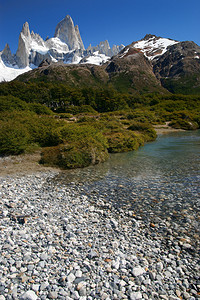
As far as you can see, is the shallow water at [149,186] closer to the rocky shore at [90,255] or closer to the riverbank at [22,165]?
the rocky shore at [90,255]

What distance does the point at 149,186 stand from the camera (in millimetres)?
12336

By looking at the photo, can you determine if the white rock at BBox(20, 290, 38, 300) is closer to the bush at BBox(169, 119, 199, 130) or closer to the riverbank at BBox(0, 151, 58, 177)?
the riverbank at BBox(0, 151, 58, 177)

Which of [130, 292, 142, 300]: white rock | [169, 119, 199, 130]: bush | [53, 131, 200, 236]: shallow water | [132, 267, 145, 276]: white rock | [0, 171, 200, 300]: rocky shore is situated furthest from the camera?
[169, 119, 199, 130]: bush

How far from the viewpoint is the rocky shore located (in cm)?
505

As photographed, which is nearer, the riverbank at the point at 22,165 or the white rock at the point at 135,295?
the white rock at the point at 135,295

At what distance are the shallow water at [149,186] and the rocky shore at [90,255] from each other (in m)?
0.93

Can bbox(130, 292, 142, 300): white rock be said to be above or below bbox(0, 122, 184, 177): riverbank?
below

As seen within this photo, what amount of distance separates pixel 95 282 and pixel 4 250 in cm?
337

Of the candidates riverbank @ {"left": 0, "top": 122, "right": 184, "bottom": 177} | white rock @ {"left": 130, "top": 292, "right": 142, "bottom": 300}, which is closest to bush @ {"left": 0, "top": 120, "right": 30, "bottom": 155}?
riverbank @ {"left": 0, "top": 122, "right": 184, "bottom": 177}

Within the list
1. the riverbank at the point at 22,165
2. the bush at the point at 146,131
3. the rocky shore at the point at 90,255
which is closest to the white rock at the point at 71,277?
the rocky shore at the point at 90,255

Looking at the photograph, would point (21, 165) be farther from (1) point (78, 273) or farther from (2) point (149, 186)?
(1) point (78, 273)

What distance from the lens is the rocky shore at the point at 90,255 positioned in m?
5.05

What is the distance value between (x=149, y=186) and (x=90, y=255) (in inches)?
284

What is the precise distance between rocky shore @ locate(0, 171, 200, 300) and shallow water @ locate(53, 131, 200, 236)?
3.06 feet
